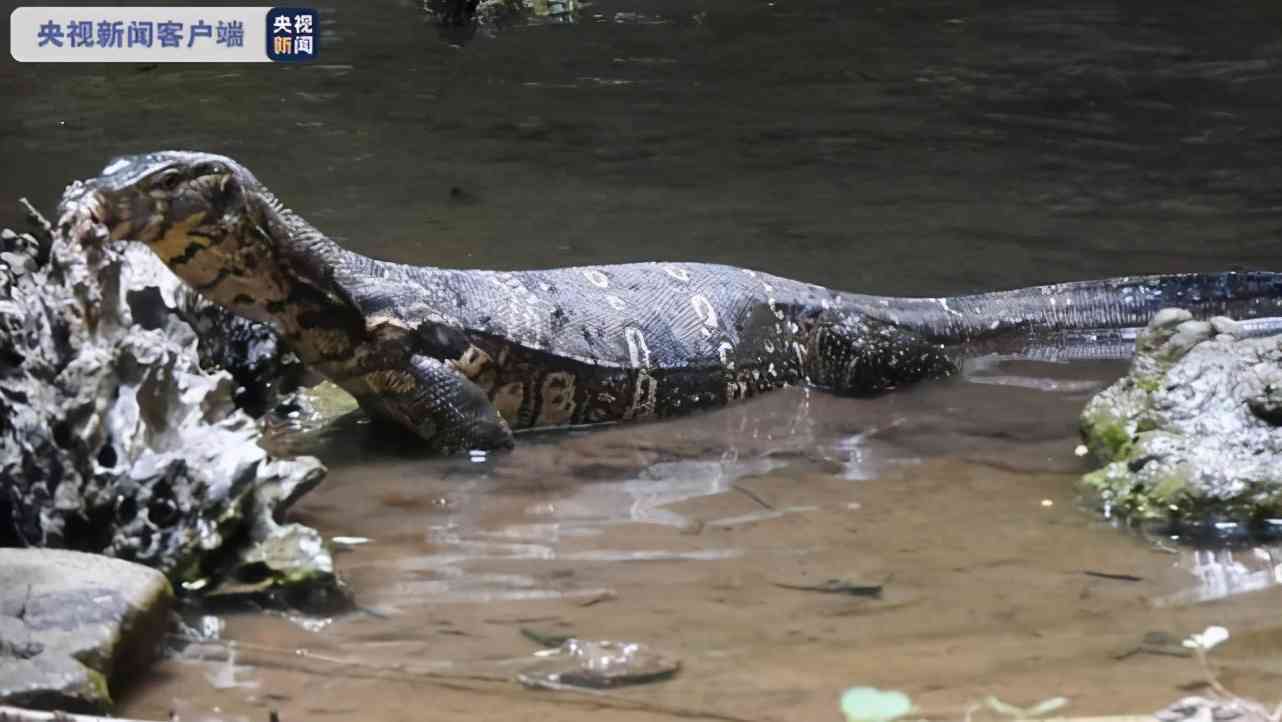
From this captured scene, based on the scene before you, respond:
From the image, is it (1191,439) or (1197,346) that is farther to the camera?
(1197,346)

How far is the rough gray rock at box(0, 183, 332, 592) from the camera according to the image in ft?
15.4

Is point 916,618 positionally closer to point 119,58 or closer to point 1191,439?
point 1191,439

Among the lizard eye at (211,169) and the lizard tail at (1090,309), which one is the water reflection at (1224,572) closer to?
the lizard tail at (1090,309)

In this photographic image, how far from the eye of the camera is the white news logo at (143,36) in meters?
16.2

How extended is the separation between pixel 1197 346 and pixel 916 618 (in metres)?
2.04

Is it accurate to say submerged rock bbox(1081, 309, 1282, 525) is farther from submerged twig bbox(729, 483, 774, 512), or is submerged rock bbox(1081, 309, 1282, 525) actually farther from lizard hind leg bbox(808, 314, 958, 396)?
lizard hind leg bbox(808, 314, 958, 396)

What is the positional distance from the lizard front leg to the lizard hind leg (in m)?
1.74

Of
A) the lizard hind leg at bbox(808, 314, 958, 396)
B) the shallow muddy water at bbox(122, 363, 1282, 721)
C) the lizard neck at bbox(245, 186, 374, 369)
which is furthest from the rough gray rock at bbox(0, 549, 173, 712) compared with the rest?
the lizard hind leg at bbox(808, 314, 958, 396)

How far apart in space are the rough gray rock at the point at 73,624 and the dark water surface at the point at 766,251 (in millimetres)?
150

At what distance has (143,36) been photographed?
1712 centimetres

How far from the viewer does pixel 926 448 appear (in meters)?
6.32

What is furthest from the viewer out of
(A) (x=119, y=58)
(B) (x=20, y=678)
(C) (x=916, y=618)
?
(A) (x=119, y=58)

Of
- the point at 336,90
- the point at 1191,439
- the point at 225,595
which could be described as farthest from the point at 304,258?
the point at 336,90

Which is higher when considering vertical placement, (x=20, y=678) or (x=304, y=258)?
(x=304, y=258)
